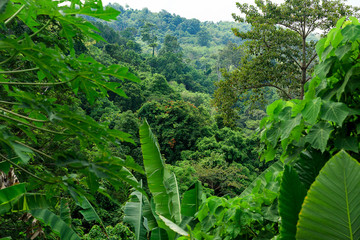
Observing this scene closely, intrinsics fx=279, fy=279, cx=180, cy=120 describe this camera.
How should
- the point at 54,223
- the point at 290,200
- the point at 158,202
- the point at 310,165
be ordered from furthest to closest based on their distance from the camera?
the point at 158,202 < the point at 54,223 < the point at 310,165 < the point at 290,200

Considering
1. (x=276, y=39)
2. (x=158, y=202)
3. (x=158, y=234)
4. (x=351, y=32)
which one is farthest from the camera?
(x=276, y=39)

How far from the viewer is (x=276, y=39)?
10688 mm

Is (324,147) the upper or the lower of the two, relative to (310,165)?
upper

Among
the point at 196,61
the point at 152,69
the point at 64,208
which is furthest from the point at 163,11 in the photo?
the point at 64,208

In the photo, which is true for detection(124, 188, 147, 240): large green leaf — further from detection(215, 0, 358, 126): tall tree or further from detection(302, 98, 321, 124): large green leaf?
detection(215, 0, 358, 126): tall tree

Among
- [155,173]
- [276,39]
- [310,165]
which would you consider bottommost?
[155,173]

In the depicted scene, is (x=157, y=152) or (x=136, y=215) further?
(x=136, y=215)

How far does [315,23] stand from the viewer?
1078 centimetres

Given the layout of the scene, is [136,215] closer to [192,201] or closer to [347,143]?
[192,201]

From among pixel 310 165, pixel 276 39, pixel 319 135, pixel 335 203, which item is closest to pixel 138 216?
pixel 310 165

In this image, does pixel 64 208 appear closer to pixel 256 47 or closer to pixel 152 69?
pixel 256 47

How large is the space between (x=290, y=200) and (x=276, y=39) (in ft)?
33.6

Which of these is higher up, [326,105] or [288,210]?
[326,105]

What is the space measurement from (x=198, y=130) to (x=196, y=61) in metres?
41.2
